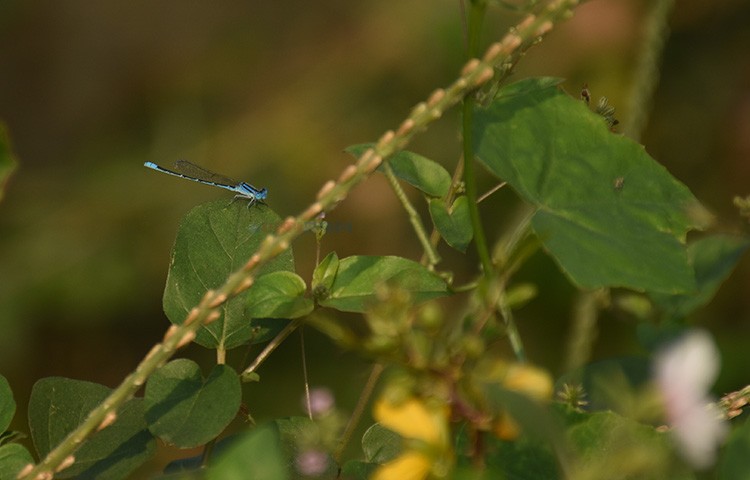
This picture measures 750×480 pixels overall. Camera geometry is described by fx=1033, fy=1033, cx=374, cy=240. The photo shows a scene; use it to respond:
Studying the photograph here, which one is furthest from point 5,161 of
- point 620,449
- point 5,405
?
point 620,449

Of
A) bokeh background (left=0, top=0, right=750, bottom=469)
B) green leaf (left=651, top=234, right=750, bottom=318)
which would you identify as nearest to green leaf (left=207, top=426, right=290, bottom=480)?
green leaf (left=651, top=234, right=750, bottom=318)

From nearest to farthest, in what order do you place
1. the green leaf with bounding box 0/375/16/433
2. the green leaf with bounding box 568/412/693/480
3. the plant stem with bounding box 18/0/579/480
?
the green leaf with bounding box 568/412/693/480, the plant stem with bounding box 18/0/579/480, the green leaf with bounding box 0/375/16/433

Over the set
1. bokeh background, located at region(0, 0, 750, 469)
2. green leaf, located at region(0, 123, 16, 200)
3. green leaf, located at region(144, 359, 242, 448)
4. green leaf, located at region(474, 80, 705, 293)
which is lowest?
Answer: bokeh background, located at region(0, 0, 750, 469)

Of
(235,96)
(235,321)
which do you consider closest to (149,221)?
(235,96)

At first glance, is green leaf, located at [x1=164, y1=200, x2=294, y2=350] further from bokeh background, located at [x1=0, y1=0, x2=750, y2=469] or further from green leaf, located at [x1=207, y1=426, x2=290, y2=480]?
bokeh background, located at [x1=0, y1=0, x2=750, y2=469]

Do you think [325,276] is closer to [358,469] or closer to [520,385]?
[358,469]

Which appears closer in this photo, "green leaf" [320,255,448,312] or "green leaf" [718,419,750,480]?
"green leaf" [718,419,750,480]

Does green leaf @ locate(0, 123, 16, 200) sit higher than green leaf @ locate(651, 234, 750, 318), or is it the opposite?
green leaf @ locate(0, 123, 16, 200)
